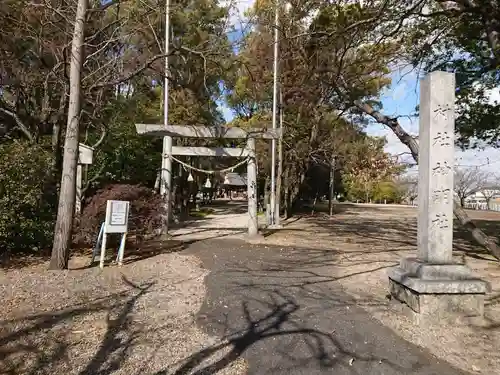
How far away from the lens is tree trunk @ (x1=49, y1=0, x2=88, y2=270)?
7156 mm

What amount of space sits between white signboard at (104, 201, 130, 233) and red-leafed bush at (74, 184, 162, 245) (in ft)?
4.56

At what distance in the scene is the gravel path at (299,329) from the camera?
142 inches

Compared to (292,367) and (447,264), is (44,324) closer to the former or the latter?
(292,367)

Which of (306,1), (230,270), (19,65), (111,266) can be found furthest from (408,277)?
(19,65)

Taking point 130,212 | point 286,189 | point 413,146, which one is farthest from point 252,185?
point 286,189

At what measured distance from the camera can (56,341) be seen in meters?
4.00

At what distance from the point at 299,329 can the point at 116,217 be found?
474 cm

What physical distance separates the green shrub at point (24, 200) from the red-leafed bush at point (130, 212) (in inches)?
29.2

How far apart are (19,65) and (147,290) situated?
9261 millimetres

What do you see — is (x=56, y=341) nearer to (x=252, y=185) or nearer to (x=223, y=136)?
(x=223, y=136)

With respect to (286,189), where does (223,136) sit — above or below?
above

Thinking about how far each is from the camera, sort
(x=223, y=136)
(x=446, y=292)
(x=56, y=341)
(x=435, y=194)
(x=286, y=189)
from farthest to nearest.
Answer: (x=286, y=189)
(x=223, y=136)
(x=435, y=194)
(x=446, y=292)
(x=56, y=341)

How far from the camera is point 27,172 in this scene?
8359mm

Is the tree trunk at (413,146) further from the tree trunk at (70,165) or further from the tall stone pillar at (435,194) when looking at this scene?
the tree trunk at (70,165)
